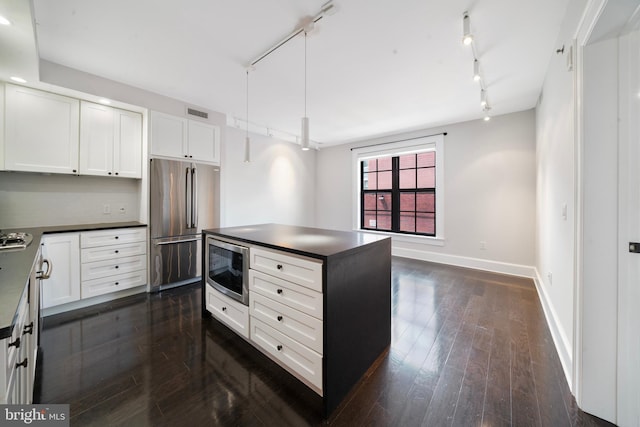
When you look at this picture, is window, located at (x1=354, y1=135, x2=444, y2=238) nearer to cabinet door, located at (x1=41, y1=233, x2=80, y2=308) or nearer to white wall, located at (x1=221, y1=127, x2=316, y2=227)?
white wall, located at (x1=221, y1=127, x2=316, y2=227)

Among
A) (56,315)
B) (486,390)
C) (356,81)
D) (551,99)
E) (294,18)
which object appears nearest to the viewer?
(486,390)

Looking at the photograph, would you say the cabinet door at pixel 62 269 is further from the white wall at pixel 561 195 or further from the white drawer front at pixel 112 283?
the white wall at pixel 561 195

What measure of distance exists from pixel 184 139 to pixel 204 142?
291mm

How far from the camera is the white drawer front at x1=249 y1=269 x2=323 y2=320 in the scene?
1.43m

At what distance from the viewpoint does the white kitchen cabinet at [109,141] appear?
291cm

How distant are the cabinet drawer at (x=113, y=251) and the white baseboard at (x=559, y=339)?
443 centimetres

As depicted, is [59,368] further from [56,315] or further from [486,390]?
[486,390]

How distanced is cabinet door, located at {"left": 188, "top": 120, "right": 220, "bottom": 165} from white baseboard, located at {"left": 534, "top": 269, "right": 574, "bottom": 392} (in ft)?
14.8


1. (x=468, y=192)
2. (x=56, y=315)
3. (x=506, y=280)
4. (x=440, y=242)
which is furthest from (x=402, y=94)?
(x=56, y=315)

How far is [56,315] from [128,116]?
2508 mm

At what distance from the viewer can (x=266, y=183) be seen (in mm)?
5328

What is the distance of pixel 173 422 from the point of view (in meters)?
1.35

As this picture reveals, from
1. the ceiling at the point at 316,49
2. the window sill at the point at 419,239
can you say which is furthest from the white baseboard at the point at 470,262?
the ceiling at the point at 316,49

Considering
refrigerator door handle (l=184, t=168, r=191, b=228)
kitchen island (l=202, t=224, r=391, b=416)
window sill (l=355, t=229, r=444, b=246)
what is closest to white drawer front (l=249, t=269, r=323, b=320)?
kitchen island (l=202, t=224, r=391, b=416)
